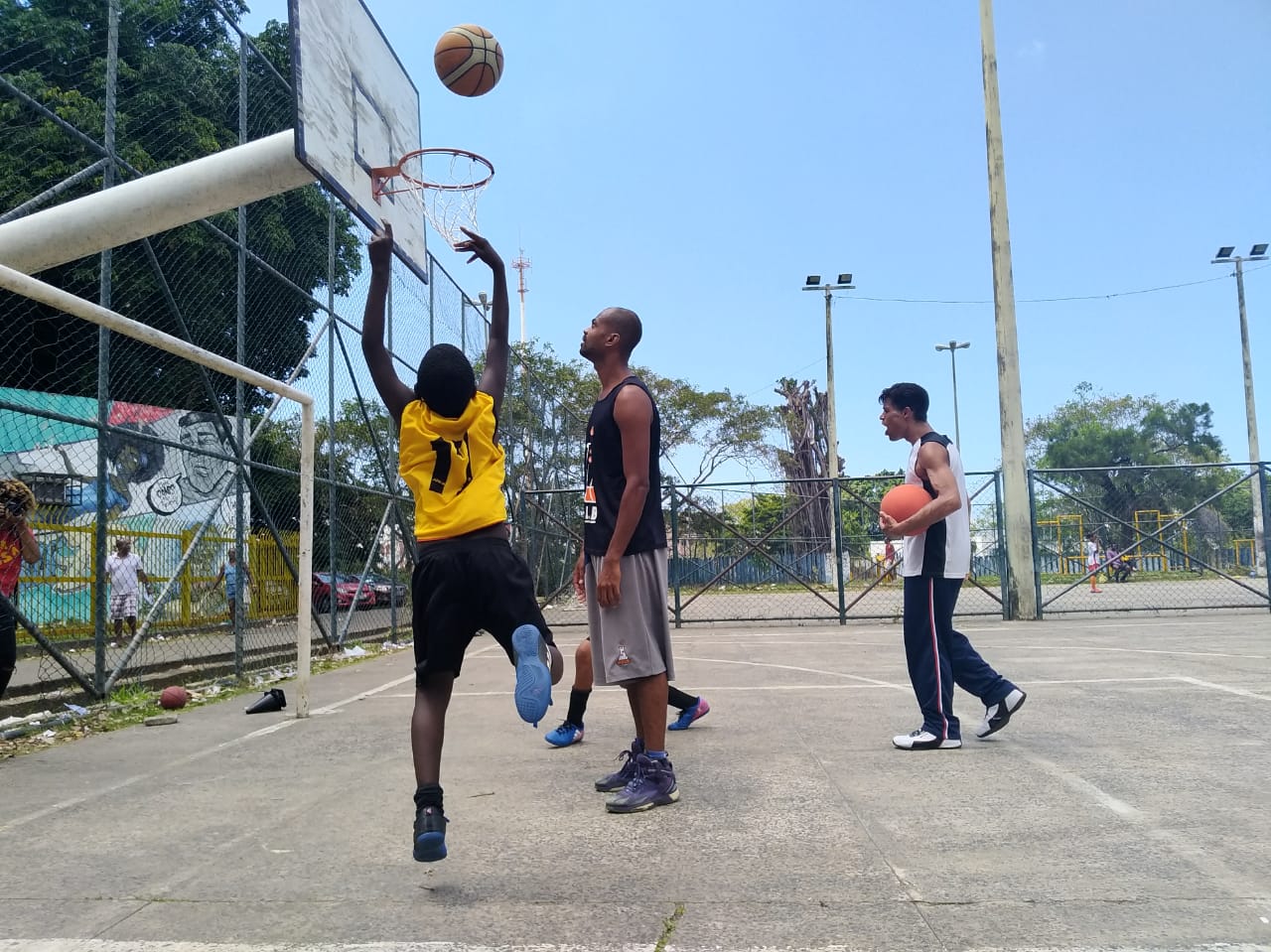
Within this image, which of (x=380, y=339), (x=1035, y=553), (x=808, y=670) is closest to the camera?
(x=380, y=339)

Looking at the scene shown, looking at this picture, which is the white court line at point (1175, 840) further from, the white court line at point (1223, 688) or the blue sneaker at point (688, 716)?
the white court line at point (1223, 688)

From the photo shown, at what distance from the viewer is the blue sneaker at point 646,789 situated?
140 inches

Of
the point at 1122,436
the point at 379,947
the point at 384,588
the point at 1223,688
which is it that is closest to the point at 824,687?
the point at 1223,688

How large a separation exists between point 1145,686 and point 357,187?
6086 mm

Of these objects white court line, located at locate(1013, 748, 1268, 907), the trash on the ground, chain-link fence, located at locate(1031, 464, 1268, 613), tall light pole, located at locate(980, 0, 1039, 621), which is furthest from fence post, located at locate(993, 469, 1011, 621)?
the trash on the ground

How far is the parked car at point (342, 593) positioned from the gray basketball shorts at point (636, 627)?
26.3 ft

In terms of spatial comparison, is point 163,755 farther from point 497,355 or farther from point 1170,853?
point 1170,853

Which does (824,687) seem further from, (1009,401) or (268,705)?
(1009,401)

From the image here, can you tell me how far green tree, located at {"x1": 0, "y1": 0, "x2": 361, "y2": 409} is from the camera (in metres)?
7.24

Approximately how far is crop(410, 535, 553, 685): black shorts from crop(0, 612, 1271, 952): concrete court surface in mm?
663

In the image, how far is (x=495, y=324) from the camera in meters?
3.50

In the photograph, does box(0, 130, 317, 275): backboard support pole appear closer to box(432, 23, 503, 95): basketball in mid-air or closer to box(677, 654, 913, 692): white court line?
box(432, 23, 503, 95): basketball in mid-air

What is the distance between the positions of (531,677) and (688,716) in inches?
106

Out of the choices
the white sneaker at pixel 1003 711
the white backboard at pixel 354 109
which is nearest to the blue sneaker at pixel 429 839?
the white sneaker at pixel 1003 711
